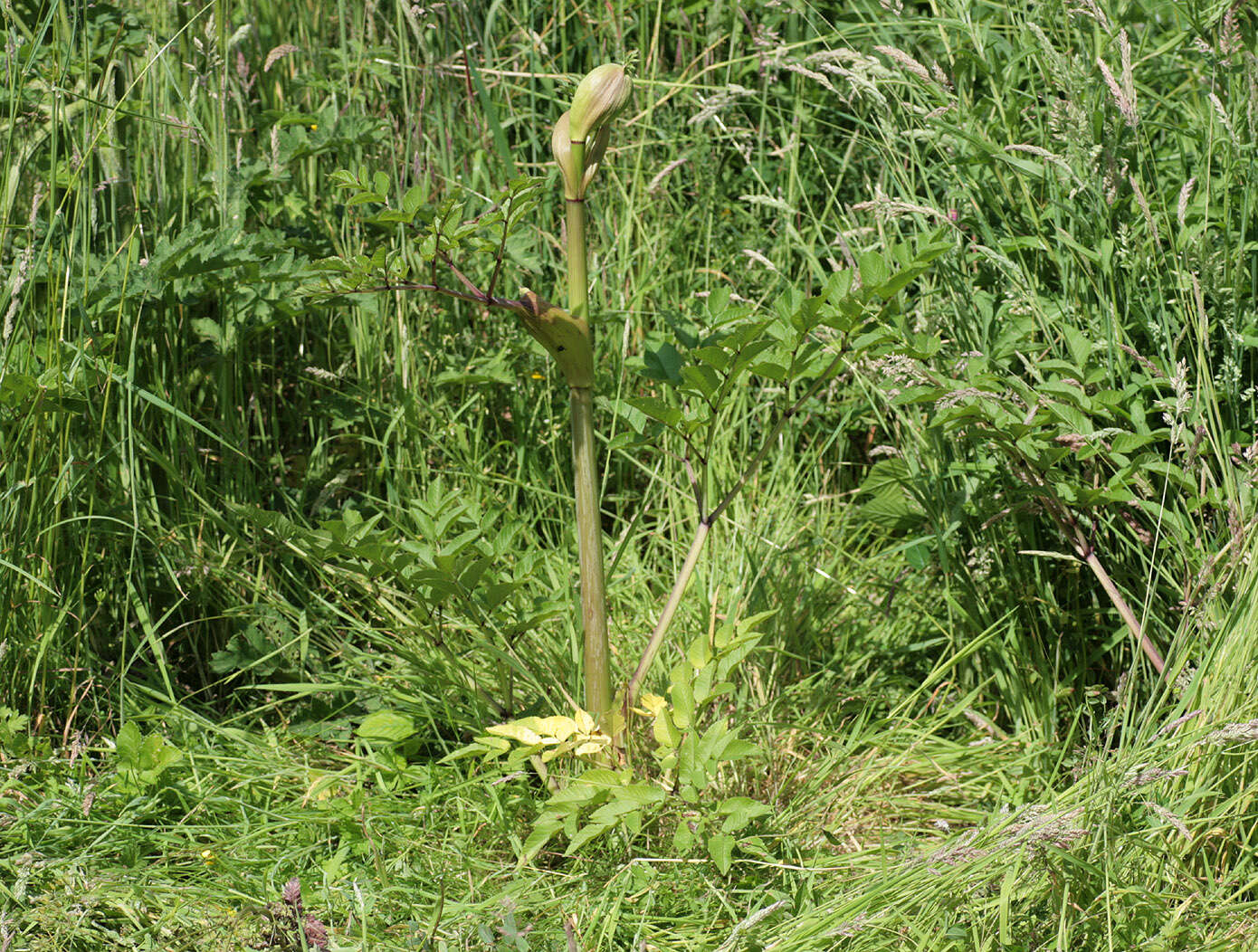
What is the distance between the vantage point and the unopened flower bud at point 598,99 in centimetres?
142

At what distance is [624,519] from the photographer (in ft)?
7.87

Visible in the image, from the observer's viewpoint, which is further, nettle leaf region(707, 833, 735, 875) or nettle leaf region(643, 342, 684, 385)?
nettle leaf region(643, 342, 684, 385)

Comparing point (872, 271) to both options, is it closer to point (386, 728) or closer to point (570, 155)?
point (570, 155)

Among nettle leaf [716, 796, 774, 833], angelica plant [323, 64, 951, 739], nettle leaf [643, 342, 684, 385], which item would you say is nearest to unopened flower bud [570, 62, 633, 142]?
angelica plant [323, 64, 951, 739]

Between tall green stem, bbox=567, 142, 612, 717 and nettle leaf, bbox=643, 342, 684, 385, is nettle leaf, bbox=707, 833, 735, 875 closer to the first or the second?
tall green stem, bbox=567, 142, 612, 717

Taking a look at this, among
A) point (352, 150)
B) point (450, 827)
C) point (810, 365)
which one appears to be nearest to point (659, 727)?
point (450, 827)

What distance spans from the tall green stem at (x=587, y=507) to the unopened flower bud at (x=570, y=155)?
1 centimetres

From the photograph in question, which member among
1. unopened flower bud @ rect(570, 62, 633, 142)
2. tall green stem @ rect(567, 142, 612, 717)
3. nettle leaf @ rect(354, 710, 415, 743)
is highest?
unopened flower bud @ rect(570, 62, 633, 142)

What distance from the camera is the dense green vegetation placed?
1.47 meters

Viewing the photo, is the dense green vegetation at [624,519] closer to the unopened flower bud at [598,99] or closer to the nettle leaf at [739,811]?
the nettle leaf at [739,811]

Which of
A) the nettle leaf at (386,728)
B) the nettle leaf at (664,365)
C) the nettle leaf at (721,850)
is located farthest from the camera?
the nettle leaf at (386,728)

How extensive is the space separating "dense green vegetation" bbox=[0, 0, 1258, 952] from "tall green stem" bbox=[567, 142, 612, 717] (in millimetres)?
96

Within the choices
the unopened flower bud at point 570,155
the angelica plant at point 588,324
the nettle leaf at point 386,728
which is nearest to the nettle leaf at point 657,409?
the angelica plant at point 588,324

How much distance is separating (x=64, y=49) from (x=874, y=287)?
4.72ft
